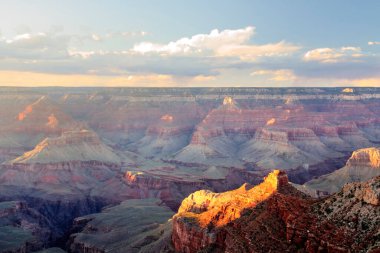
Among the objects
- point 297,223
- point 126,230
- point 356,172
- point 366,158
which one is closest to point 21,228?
point 126,230

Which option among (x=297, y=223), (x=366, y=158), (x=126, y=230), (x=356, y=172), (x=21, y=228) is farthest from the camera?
(x=366, y=158)

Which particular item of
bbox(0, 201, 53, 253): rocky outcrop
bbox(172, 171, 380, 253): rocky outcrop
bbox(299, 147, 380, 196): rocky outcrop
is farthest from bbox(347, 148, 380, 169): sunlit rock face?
bbox(172, 171, 380, 253): rocky outcrop

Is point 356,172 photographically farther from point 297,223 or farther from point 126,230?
point 297,223

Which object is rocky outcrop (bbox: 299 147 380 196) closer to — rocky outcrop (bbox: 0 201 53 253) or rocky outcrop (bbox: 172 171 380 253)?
rocky outcrop (bbox: 0 201 53 253)

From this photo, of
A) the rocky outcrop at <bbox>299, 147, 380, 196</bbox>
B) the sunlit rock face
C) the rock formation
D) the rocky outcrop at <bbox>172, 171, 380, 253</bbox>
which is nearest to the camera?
the rocky outcrop at <bbox>172, 171, 380, 253</bbox>

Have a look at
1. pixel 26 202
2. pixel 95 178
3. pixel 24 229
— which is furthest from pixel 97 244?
pixel 95 178

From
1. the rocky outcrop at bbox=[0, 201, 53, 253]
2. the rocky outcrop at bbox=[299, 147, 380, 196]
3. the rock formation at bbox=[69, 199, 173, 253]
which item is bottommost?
the rocky outcrop at bbox=[0, 201, 53, 253]

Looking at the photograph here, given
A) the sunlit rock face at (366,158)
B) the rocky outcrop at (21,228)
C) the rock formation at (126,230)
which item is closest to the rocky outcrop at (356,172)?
the sunlit rock face at (366,158)

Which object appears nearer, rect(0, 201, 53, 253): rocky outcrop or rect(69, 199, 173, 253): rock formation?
rect(69, 199, 173, 253): rock formation

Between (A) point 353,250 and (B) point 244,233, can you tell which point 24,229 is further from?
(A) point 353,250
